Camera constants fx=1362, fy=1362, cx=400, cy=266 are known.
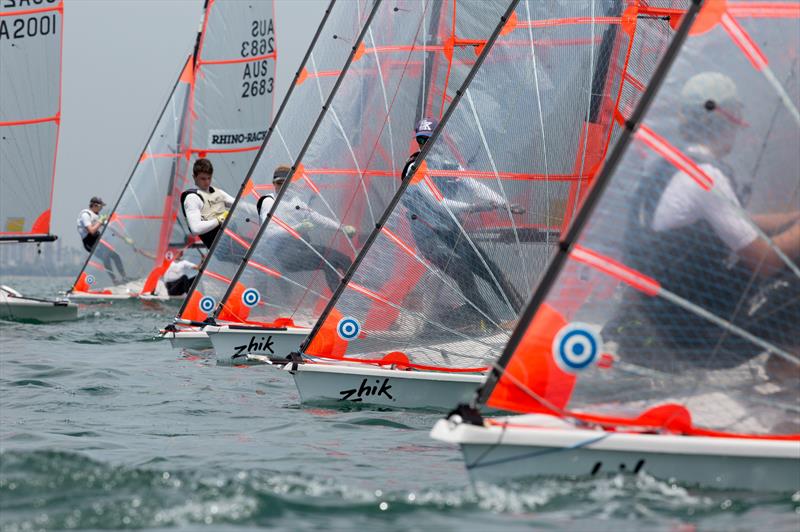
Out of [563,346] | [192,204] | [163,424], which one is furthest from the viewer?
[192,204]

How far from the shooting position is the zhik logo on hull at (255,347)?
42.3 ft

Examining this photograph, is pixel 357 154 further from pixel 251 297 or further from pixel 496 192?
pixel 496 192

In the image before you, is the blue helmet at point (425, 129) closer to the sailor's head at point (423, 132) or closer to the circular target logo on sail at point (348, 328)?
the sailor's head at point (423, 132)

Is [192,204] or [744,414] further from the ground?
[744,414]

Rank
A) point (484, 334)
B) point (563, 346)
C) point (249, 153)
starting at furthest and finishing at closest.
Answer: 1. point (249, 153)
2. point (484, 334)
3. point (563, 346)

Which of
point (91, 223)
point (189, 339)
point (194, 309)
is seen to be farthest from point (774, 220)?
point (91, 223)

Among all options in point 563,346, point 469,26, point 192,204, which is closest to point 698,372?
point 563,346

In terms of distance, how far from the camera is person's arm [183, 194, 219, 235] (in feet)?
47.8

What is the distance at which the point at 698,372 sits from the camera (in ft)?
19.8

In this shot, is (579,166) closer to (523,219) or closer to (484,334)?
(523,219)

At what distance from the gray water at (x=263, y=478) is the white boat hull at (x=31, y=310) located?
7437 millimetres

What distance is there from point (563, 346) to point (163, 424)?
143 inches

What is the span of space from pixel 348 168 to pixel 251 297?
1.67m

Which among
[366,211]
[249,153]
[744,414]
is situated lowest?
[249,153]
